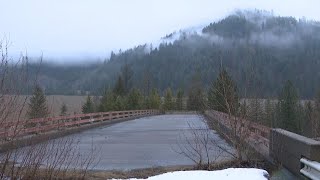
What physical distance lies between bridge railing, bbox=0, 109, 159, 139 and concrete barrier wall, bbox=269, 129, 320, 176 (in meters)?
5.00

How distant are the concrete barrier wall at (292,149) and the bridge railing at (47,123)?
5.00 m

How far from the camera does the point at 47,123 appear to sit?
23.6 meters

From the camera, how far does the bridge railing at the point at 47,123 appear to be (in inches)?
325

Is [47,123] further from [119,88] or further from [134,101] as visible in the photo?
[119,88]

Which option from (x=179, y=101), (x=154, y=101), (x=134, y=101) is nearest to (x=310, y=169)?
(x=134, y=101)

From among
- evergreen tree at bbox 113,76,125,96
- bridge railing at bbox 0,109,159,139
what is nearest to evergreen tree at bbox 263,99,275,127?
bridge railing at bbox 0,109,159,139

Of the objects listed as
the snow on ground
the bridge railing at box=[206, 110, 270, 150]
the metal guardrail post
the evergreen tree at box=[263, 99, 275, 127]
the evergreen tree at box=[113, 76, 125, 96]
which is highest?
the evergreen tree at box=[113, 76, 125, 96]

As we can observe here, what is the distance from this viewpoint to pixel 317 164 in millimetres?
8117

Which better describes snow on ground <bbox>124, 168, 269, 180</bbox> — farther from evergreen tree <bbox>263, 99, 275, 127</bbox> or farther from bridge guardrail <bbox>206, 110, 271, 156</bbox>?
evergreen tree <bbox>263, 99, 275, 127</bbox>

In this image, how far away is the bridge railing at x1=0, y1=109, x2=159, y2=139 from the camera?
8258mm

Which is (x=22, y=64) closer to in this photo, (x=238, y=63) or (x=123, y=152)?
(x=238, y=63)

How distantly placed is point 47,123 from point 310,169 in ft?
55.6

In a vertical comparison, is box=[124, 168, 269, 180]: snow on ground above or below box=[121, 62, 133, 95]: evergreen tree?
below

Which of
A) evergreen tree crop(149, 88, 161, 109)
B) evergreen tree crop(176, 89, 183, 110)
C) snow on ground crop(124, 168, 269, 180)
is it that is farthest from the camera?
evergreen tree crop(176, 89, 183, 110)
